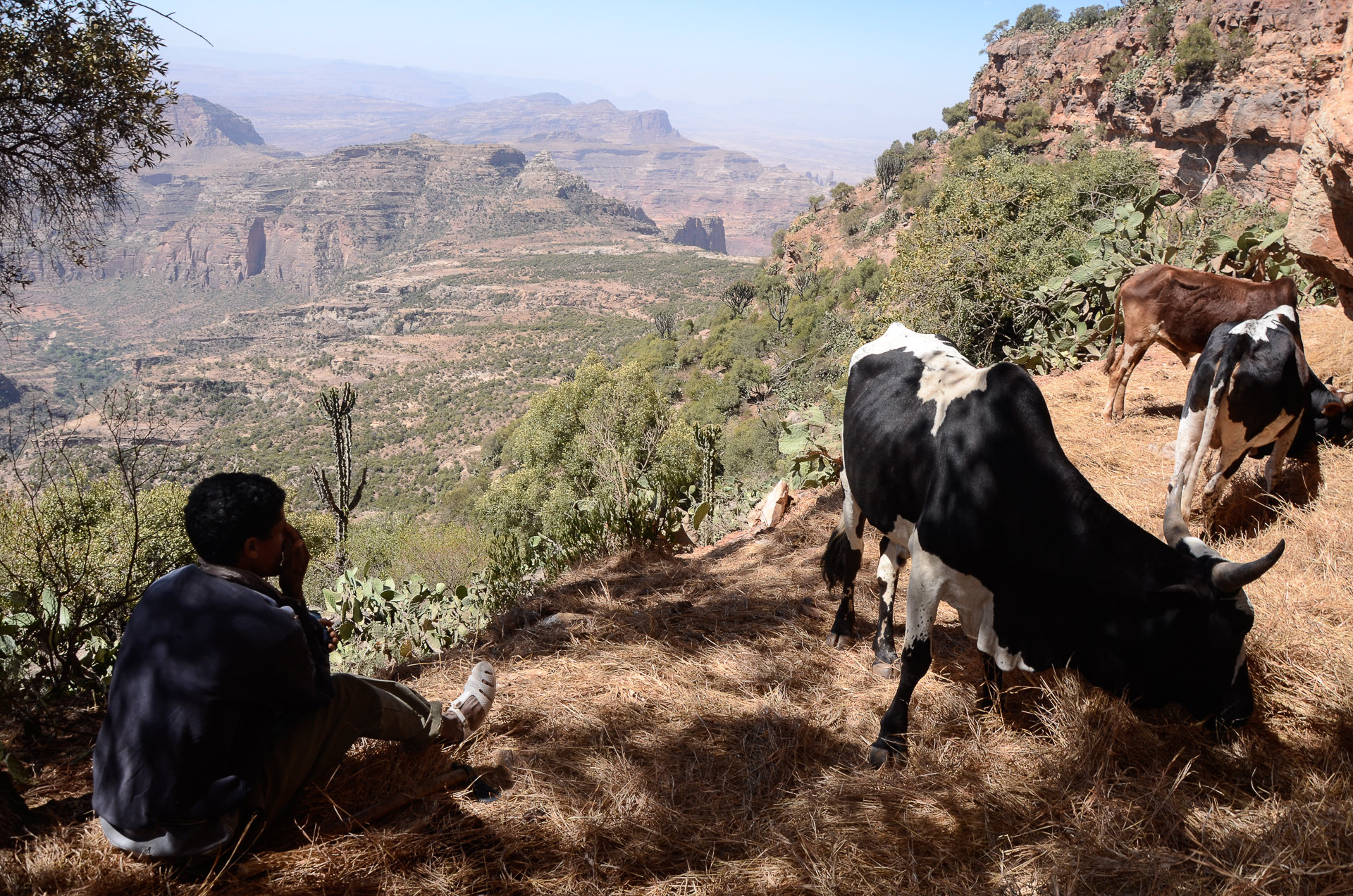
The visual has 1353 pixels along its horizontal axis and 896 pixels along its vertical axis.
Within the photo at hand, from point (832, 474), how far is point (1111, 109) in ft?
137

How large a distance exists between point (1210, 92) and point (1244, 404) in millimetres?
36708

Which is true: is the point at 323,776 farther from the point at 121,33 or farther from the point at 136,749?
the point at 121,33

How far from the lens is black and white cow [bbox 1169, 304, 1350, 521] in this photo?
172 inches

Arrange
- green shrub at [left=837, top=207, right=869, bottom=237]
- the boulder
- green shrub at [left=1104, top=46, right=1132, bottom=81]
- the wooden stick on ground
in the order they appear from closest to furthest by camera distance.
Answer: the wooden stick on ground → the boulder → green shrub at [left=1104, top=46, right=1132, bottom=81] → green shrub at [left=837, top=207, right=869, bottom=237]

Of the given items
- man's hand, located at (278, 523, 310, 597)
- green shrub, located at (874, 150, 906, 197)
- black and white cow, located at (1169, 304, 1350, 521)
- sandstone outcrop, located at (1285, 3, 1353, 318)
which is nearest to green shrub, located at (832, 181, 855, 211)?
green shrub, located at (874, 150, 906, 197)

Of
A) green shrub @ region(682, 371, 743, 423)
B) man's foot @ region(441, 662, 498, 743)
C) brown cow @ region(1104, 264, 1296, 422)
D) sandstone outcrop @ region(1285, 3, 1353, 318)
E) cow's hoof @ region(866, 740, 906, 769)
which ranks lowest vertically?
green shrub @ region(682, 371, 743, 423)

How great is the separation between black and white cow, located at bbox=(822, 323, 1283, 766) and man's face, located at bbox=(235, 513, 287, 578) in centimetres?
244

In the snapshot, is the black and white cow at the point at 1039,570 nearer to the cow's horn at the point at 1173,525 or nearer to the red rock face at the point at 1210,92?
the cow's horn at the point at 1173,525

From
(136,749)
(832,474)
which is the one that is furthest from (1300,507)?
(136,749)

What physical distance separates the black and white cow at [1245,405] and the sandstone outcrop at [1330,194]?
853 mm

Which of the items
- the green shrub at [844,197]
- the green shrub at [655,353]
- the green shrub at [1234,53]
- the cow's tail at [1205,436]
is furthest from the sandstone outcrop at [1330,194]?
the green shrub at [844,197]

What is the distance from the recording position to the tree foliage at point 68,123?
4.78m

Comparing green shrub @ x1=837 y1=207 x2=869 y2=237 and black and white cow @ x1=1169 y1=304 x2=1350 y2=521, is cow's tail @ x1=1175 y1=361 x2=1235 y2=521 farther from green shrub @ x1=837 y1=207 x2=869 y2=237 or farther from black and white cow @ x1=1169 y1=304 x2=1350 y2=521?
green shrub @ x1=837 y1=207 x2=869 y2=237

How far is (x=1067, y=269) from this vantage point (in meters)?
11.8
